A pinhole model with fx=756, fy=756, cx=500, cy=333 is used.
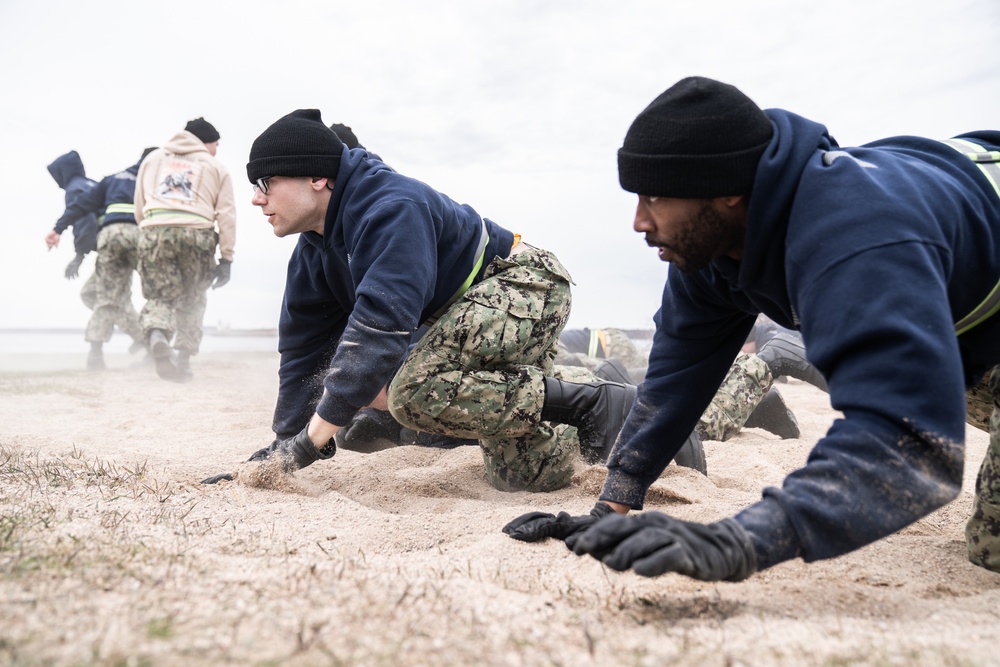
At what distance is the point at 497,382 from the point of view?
2.98 meters

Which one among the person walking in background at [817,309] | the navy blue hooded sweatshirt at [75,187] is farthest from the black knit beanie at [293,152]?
the navy blue hooded sweatshirt at [75,187]

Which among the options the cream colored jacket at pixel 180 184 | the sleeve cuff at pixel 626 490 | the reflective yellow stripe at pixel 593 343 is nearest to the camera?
the sleeve cuff at pixel 626 490

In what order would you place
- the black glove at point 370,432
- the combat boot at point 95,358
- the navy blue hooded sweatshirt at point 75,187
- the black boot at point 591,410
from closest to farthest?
the black boot at point 591,410 < the black glove at point 370,432 < the combat boot at point 95,358 < the navy blue hooded sweatshirt at point 75,187

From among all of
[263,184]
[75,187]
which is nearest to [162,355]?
[75,187]

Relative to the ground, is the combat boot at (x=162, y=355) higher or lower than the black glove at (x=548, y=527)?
lower

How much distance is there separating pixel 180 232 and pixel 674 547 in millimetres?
6538

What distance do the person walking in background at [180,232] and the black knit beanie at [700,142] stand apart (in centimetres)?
601

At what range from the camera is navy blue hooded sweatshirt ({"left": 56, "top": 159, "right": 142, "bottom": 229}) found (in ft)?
24.1

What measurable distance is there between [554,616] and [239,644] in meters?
0.58

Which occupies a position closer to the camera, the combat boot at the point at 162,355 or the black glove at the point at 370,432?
the black glove at the point at 370,432

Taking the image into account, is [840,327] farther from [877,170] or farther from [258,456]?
[258,456]

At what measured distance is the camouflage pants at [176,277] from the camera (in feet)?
22.6

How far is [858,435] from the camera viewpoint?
4.43ft

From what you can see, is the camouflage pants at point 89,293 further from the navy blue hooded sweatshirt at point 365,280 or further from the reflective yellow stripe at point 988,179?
the reflective yellow stripe at point 988,179
